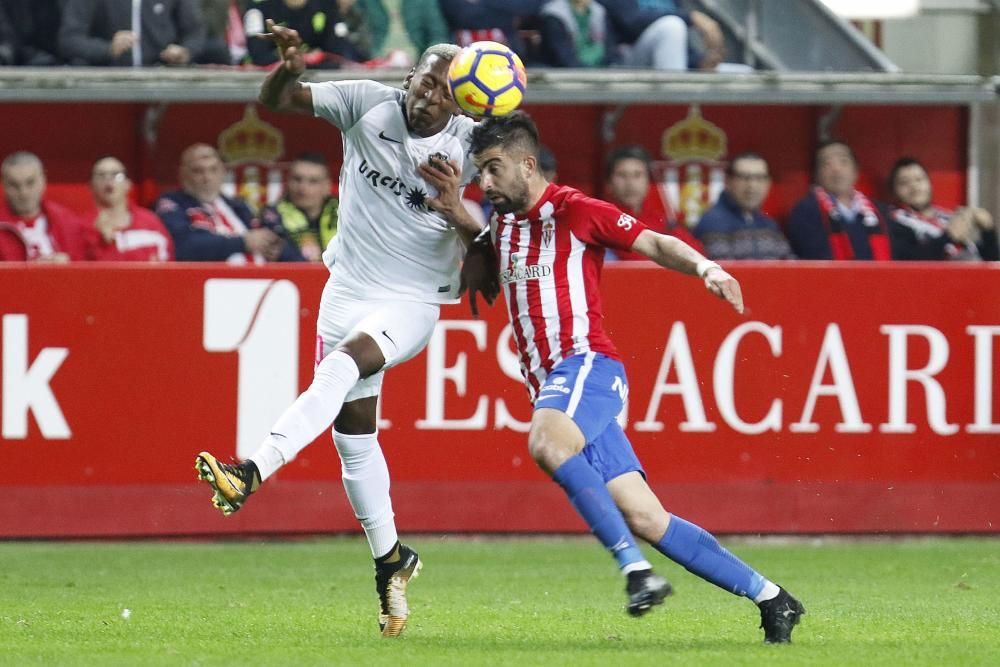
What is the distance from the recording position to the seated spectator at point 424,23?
13.7 meters

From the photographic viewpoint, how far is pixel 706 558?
272 inches

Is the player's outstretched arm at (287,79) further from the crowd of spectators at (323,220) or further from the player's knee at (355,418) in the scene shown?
the crowd of spectators at (323,220)

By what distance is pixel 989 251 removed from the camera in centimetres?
1342

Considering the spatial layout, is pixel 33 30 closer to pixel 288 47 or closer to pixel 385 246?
pixel 385 246

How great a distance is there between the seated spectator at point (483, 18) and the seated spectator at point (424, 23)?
0.22 ft

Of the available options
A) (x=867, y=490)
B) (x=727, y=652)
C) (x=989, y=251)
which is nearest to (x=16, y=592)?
(x=727, y=652)

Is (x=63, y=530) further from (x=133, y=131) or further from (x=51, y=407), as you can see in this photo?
(x=133, y=131)

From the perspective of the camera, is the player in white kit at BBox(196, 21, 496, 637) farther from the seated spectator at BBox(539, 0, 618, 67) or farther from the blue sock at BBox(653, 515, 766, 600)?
the seated spectator at BBox(539, 0, 618, 67)

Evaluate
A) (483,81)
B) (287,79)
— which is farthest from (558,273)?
(287,79)

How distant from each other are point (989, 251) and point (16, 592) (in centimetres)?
743

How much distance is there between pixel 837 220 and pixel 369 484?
21.0 ft

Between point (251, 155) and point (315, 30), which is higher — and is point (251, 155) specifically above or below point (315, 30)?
below

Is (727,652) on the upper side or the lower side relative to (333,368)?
lower

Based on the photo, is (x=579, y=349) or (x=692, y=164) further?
(x=692, y=164)
